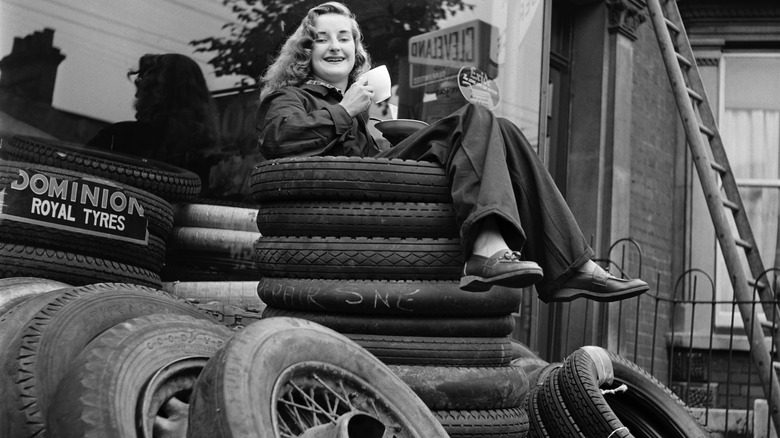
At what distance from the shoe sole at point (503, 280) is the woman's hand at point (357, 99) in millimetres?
1049

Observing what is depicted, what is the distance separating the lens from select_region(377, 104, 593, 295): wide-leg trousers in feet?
12.0

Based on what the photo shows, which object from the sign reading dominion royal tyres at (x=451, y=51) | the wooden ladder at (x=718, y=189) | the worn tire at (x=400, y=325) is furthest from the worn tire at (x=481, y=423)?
the sign reading dominion royal tyres at (x=451, y=51)

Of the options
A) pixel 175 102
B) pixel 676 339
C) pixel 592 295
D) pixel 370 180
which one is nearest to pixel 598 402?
pixel 592 295

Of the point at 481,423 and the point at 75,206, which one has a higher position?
the point at 75,206

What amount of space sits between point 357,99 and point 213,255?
6.03 ft

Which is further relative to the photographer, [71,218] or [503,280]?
[71,218]

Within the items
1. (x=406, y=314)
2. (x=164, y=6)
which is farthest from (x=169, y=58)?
(x=406, y=314)

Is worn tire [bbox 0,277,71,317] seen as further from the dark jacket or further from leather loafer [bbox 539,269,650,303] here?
leather loafer [bbox 539,269,650,303]

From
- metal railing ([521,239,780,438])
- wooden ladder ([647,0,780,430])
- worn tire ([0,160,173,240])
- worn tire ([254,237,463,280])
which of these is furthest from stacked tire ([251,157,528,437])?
metal railing ([521,239,780,438])

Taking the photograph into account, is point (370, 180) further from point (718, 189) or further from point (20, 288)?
point (718, 189)

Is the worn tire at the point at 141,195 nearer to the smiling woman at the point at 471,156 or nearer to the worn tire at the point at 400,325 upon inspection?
the smiling woman at the point at 471,156

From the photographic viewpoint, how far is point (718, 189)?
744 centimetres

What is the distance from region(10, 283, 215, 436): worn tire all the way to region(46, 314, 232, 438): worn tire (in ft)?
0.45

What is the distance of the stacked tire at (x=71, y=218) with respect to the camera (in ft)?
15.0
